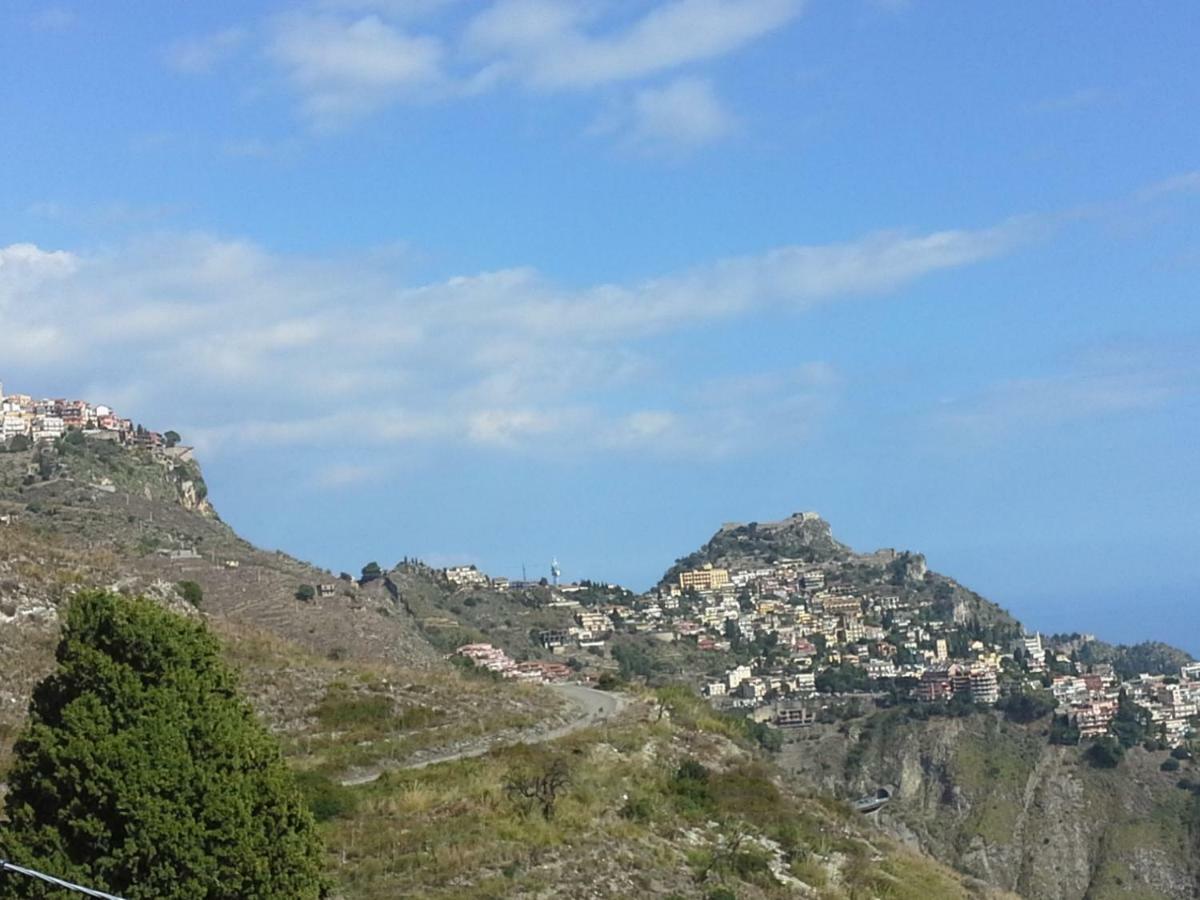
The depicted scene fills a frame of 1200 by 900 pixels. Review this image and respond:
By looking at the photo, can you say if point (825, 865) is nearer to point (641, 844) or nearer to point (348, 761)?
point (641, 844)

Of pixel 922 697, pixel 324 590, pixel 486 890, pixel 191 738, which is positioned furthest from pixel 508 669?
pixel 922 697

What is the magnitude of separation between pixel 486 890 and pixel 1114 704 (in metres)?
131

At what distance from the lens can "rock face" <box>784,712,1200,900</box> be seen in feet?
325

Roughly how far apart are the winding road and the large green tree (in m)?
12.8

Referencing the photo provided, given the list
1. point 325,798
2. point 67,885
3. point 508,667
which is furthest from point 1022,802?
point 67,885

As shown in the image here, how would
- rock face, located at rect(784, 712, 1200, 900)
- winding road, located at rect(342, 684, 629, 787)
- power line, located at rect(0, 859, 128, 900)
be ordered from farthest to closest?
rock face, located at rect(784, 712, 1200, 900) → winding road, located at rect(342, 684, 629, 787) → power line, located at rect(0, 859, 128, 900)

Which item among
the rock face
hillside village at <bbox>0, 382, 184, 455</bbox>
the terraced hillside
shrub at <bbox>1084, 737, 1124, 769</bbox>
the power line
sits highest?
hillside village at <bbox>0, 382, 184, 455</bbox>

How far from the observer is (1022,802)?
111062 millimetres

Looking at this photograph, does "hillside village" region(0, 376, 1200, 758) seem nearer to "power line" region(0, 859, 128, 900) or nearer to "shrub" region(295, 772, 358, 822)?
"shrub" region(295, 772, 358, 822)

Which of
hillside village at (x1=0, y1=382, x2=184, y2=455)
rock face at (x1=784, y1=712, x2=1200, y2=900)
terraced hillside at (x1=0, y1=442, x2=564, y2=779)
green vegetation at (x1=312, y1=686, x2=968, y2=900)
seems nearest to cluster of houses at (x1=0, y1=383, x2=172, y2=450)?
hillside village at (x1=0, y1=382, x2=184, y2=455)

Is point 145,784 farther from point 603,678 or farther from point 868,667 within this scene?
point 868,667

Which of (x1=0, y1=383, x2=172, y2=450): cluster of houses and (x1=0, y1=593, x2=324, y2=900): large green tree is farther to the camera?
(x1=0, y1=383, x2=172, y2=450): cluster of houses

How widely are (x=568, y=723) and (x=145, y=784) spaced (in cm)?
2401

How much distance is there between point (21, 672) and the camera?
34.6 metres
